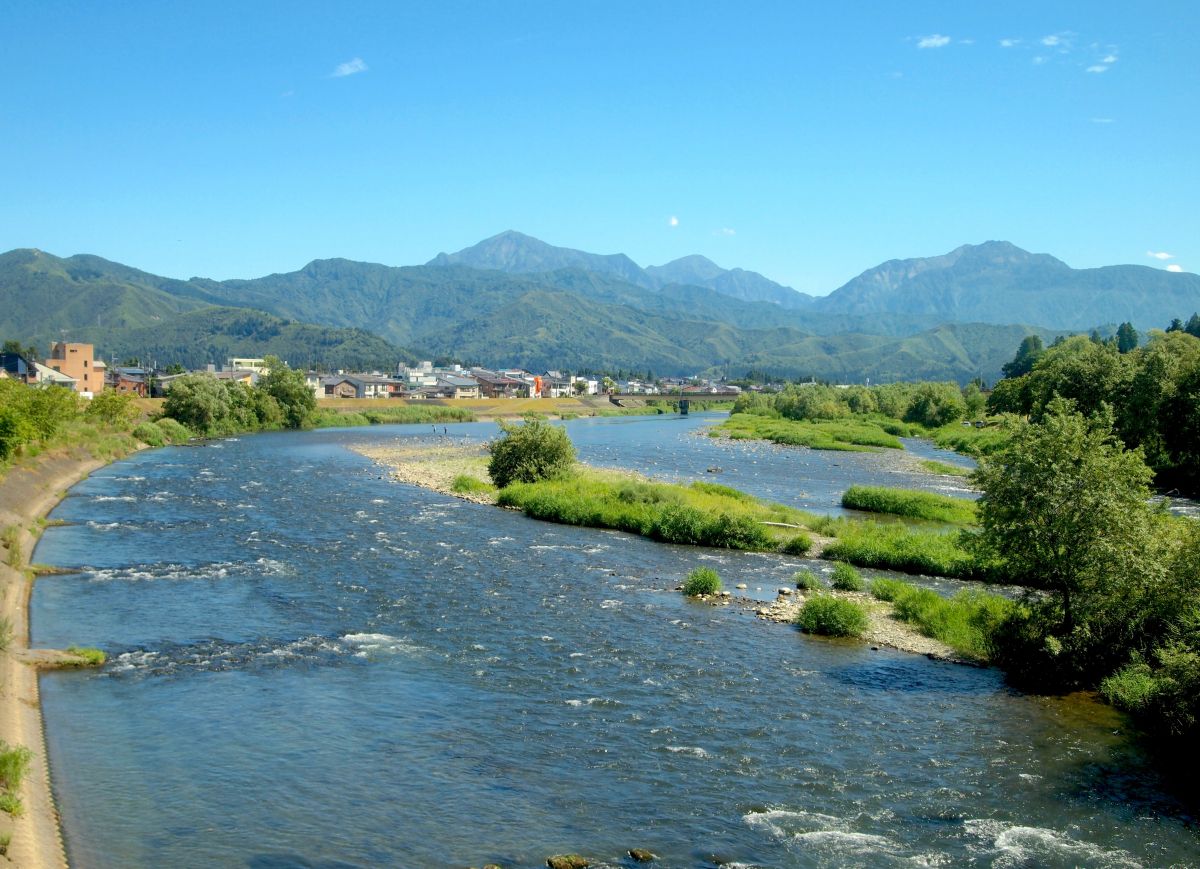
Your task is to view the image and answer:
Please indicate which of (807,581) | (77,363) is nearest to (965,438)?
(807,581)

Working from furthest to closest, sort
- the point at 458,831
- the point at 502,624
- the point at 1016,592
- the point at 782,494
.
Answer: the point at 782,494
the point at 1016,592
the point at 502,624
the point at 458,831

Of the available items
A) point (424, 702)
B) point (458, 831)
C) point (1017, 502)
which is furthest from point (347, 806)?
point (1017, 502)

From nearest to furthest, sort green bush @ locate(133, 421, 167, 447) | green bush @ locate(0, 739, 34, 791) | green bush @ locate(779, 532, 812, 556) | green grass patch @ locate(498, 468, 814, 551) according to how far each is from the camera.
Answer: green bush @ locate(0, 739, 34, 791) < green bush @ locate(779, 532, 812, 556) < green grass patch @ locate(498, 468, 814, 551) < green bush @ locate(133, 421, 167, 447)

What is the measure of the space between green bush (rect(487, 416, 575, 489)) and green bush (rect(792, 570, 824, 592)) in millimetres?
21581

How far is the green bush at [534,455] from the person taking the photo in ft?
165

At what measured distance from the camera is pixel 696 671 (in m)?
21.6

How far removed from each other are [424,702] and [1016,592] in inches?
789

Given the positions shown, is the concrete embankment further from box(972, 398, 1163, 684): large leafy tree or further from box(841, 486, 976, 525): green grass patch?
box(841, 486, 976, 525): green grass patch

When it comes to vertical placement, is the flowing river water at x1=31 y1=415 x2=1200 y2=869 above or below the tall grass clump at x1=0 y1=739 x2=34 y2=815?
below

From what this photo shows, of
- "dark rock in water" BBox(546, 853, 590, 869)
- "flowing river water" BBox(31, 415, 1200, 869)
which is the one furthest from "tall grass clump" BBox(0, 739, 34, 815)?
"dark rock in water" BBox(546, 853, 590, 869)

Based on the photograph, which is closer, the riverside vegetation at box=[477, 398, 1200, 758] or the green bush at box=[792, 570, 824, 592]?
the riverside vegetation at box=[477, 398, 1200, 758]

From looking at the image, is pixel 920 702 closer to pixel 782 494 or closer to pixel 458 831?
pixel 458 831

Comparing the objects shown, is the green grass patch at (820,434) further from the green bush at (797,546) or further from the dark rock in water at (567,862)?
the dark rock in water at (567,862)

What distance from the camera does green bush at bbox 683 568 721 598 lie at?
94.0 feet
